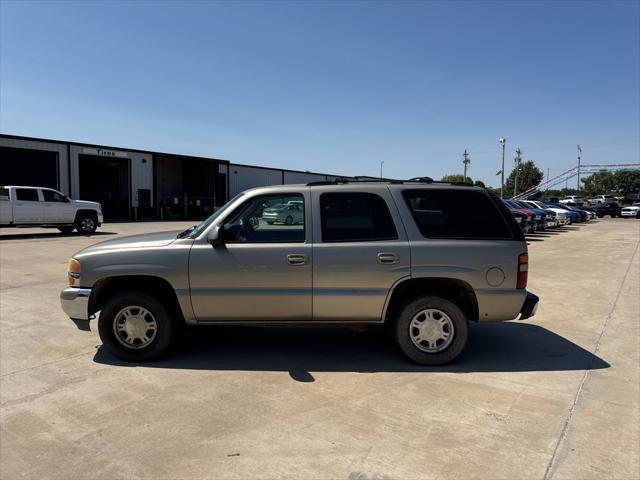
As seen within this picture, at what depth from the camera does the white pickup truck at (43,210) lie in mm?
18594

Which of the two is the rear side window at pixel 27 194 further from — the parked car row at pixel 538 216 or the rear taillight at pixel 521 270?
the parked car row at pixel 538 216

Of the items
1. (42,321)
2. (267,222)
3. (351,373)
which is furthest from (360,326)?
(42,321)

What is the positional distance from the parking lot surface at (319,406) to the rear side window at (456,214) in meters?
1.37

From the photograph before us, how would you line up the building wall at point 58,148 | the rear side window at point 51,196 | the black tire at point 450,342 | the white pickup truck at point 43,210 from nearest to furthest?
Result: the black tire at point 450,342
the white pickup truck at point 43,210
the rear side window at point 51,196
the building wall at point 58,148

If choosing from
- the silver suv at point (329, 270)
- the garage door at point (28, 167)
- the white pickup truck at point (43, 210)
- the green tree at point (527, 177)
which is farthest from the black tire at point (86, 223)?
the green tree at point (527, 177)

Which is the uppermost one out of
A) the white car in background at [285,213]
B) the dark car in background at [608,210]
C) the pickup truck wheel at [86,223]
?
the dark car in background at [608,210]

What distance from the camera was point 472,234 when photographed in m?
4.79

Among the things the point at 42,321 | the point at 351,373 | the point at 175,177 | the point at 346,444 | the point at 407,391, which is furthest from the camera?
the point at 175,177

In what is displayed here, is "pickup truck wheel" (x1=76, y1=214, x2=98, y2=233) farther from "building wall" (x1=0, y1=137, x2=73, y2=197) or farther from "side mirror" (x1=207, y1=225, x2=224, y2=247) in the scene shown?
"side mirror" (x1=207, y1=225, x2=224, y2=247)

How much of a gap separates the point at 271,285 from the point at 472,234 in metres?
2.08

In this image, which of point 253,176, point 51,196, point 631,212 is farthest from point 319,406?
point 631,212

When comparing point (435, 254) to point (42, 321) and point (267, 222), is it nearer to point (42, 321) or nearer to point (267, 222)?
point (267, 222)

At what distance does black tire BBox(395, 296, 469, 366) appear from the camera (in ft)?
15.5

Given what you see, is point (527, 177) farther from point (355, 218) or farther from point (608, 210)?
point (355, 218)
